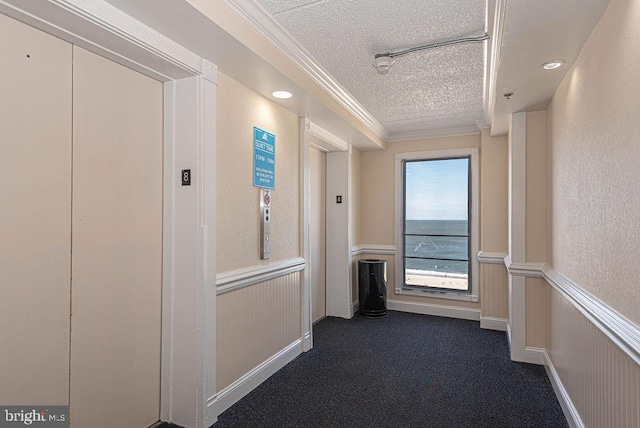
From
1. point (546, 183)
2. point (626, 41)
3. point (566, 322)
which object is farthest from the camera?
point (546, 183)

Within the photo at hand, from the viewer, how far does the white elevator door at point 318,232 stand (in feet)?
14.7

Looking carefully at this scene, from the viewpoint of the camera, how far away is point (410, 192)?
201 inches

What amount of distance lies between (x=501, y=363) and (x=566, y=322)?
1.04m

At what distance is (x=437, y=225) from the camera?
496cm

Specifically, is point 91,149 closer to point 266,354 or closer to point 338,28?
point 338,28

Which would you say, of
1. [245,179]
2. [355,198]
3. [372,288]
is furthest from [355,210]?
[245,179]

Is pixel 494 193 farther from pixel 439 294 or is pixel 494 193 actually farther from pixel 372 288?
pixel 372 288

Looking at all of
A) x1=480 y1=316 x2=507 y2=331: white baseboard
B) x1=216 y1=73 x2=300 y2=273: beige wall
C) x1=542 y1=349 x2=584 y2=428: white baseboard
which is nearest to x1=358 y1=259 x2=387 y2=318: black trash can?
x1=480 y1=316 x2=507 y2=331: white baseboard

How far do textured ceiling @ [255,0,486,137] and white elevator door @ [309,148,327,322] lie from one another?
40.9 inches

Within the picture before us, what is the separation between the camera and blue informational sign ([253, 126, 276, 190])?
279 cm

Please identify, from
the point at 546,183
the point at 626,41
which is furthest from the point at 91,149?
the point at 546,183

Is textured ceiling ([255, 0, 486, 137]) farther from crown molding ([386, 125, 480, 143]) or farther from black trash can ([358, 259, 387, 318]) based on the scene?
black trash can ([358, 259, 387, 318])

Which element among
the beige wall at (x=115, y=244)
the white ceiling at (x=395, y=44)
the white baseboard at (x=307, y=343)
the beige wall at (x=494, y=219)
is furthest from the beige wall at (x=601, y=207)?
the beige wall at (x=115, y=244)

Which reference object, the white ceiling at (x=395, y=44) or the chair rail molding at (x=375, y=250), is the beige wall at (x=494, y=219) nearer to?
the white ceiling at (x=395, y=44)
